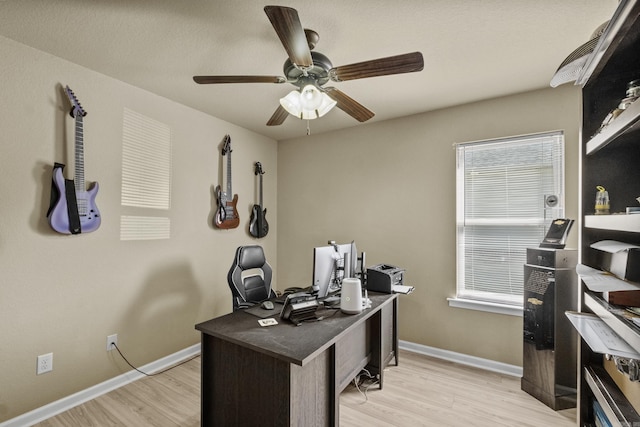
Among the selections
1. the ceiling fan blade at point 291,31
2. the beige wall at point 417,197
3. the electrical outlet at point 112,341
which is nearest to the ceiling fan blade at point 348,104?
the ceiling fan blade at point 291,31

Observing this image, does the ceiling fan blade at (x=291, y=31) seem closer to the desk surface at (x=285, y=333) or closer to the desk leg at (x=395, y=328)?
the desk surface at (x=285, y=333)

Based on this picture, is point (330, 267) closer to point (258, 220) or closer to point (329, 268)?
point (329, 268)

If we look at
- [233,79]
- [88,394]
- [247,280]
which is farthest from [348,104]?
[88,394]

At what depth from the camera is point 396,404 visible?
Answer: 223 cm

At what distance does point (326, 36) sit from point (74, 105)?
6.10 feet

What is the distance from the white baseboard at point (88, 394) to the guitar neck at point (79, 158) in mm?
1508

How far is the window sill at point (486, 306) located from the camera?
8.66 ft

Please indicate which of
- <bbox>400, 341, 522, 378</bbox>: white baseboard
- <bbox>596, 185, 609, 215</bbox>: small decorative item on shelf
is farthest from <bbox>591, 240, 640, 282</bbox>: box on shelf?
<bbox>400, 341, 522, 378</bbox>: white baseboard

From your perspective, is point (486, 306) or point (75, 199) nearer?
point (75, 199)

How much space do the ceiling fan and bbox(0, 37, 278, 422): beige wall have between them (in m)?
1.20

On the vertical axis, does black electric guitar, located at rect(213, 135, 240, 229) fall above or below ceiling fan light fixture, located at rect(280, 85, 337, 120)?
below

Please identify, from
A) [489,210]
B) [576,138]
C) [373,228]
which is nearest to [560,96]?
[576,138]

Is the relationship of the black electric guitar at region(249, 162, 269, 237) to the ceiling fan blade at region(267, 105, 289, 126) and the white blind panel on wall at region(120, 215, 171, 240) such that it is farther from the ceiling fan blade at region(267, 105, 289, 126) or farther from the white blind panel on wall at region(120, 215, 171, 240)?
the ceiling fan blade at region(267, 105, 289, 126)

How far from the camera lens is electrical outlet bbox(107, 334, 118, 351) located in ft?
7.88
